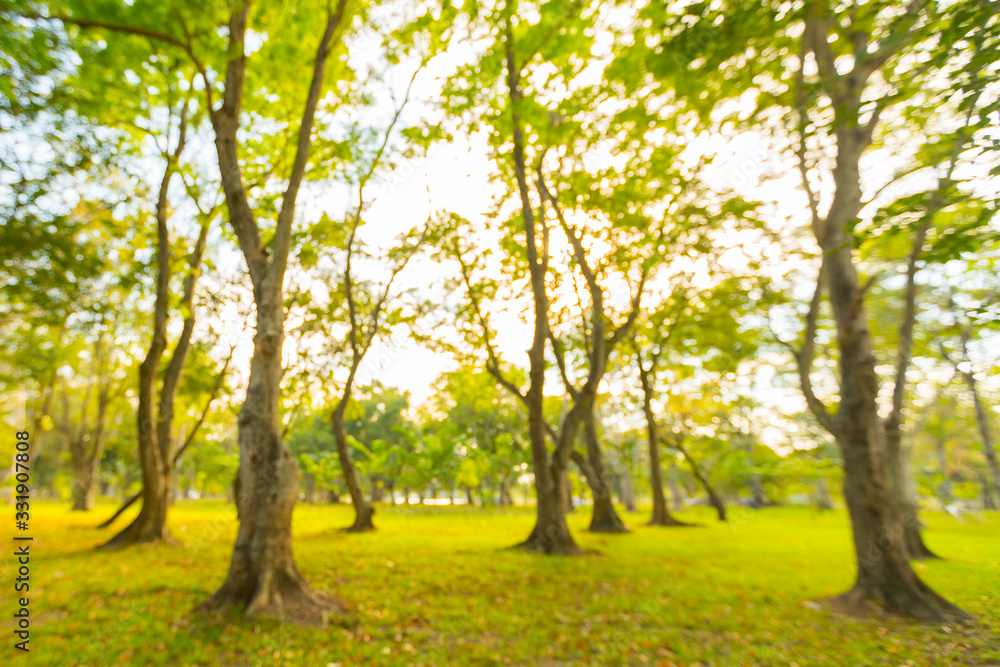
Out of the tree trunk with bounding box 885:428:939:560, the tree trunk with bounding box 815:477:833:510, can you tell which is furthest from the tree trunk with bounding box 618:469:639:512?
the tree trunk with bounding box 885:428:939:560

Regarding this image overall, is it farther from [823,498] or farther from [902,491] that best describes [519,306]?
[823,498]

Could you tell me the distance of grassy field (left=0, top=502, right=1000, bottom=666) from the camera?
4824mm

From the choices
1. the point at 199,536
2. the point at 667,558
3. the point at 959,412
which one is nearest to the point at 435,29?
the point at 667,558

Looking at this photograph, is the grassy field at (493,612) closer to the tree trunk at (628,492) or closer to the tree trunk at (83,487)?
the tree trunk at (83,487)

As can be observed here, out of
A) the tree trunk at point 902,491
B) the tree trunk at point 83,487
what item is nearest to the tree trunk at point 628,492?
the tree trunk at point 902,491

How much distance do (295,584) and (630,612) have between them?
452 cm

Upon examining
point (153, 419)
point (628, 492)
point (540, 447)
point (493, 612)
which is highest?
point (153, 419)

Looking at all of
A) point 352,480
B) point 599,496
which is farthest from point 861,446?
point 352,480

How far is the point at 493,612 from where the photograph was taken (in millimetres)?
6332

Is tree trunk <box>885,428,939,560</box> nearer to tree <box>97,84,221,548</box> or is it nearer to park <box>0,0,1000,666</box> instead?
park <box>0,0,1000,666</box>

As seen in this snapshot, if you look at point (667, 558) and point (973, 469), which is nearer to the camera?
point (667, 558)

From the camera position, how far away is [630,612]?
656cm

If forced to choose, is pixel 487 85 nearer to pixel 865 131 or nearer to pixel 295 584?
pixel 865 131

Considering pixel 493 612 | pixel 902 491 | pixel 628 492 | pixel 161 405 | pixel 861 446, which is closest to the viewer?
pixel 493 612
